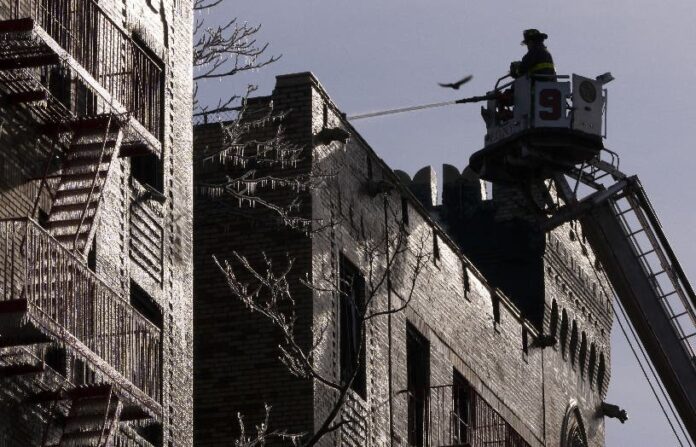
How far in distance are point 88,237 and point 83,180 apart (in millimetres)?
869

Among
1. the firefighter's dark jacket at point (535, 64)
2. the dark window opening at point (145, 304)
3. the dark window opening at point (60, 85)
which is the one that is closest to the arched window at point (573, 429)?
the firefighter's dark jacket at point (535, 64)

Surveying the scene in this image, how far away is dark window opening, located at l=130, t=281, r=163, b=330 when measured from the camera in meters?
28.7

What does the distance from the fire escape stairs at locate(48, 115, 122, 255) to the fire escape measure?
0.01 m

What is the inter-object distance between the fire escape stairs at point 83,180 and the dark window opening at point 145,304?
270 centimetres

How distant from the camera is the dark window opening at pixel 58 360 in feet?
84.8

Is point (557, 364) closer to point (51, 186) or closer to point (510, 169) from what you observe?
point (510, 169)

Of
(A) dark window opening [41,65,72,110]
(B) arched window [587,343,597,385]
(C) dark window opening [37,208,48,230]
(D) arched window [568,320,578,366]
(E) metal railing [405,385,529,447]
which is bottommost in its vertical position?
(C) dark window opening [37,208,48,230]

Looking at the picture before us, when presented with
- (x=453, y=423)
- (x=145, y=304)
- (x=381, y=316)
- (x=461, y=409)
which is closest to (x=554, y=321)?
(x=461, y=409)

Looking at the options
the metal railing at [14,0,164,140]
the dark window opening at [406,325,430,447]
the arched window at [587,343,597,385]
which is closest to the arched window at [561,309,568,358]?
the arched window at [587,343,597,385]

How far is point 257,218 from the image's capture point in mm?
34688

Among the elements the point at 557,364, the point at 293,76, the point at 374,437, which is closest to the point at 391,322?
the point at 374,437

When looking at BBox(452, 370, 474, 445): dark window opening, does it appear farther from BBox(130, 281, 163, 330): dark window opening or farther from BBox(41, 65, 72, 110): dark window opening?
BBox(41, 65, 72, 110): dark window opening

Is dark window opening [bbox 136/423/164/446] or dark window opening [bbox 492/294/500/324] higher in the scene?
dark window opening [bbox 492/294/500/324]

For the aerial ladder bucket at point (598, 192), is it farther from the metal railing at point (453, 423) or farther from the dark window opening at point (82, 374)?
the dark window opening at point (82, 374)
